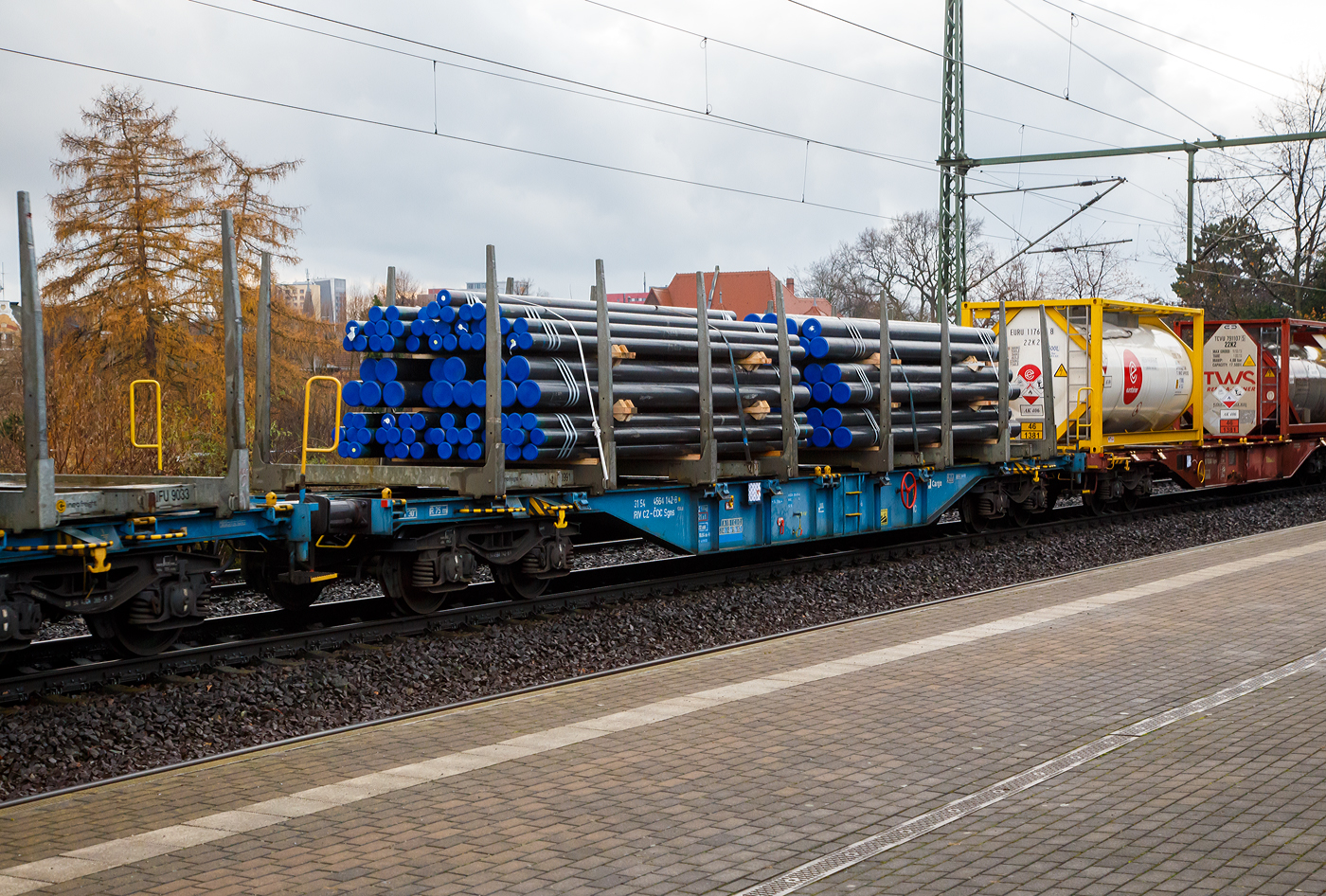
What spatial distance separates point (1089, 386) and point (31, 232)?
14851 mm

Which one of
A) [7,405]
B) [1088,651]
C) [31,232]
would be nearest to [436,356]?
[31,232]

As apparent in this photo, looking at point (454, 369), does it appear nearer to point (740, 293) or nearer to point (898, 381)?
point (898, 381)

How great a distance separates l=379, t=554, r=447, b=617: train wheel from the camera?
10.3 meters

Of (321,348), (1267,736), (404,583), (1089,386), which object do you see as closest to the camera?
(1267,736)

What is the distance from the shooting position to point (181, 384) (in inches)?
1246

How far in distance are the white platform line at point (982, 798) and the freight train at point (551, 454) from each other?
4.90 m

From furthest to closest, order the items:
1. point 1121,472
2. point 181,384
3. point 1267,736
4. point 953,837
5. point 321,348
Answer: point 321,348, point 181,384, point 1121,472, point 1267,736, point 953,837

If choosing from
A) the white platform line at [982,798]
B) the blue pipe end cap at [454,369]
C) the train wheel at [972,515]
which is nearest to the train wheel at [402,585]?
the blue pipe end cap at [454,369]

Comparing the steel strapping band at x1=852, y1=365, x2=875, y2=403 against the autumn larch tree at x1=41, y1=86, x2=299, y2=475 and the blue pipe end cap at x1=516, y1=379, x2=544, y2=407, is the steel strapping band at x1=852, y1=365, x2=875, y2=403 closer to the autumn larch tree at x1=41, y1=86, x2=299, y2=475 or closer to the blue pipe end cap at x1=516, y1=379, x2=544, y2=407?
the blue pipe end cap at x1=516, y1=379, x2=544, y2=407

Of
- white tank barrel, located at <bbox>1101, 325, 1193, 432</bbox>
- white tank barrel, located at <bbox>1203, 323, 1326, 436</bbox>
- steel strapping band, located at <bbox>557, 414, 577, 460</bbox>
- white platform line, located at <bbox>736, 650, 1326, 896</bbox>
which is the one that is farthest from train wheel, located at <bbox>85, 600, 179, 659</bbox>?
white tank barrel, located at <bbox>1203, 323, 1326, 436</bbox>

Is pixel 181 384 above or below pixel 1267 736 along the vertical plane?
above

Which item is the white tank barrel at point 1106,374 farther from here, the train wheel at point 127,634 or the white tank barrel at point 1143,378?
the train wheel at point 127,634

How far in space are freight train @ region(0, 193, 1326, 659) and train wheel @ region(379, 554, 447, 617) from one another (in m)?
0.02

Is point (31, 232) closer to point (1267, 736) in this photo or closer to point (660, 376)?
point (660, 376)
